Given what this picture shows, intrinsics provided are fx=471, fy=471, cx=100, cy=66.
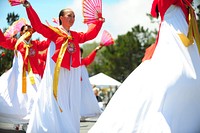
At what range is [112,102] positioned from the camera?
4.88m

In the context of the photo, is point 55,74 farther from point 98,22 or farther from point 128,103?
point 128,103

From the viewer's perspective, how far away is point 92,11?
283 inches

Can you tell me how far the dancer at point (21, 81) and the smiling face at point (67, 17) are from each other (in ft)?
6.49

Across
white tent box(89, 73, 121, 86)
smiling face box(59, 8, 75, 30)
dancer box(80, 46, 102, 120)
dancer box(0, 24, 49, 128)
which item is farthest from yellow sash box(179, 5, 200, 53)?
white tent box(89, 73, 121, 86)

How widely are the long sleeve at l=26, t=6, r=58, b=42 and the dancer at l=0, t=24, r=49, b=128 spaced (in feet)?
6.81

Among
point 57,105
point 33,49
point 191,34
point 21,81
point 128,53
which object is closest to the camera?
point 191,34

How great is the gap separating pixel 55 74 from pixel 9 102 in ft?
8.96

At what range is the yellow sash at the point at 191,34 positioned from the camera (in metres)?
4.80

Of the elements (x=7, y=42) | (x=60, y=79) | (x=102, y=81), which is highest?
(x=7, y=42)

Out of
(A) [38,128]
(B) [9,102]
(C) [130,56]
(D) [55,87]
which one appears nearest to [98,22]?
(D) [55,87]

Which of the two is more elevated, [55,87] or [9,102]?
[55,87]

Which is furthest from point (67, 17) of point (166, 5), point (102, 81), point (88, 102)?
point (102, 81)

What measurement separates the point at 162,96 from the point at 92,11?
2961 mm

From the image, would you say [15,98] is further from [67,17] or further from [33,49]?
[67,17]
